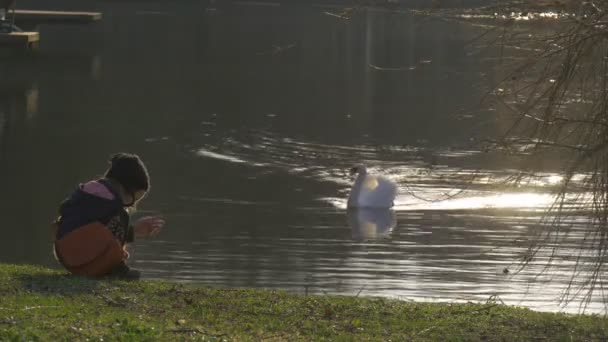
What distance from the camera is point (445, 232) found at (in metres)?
14.8

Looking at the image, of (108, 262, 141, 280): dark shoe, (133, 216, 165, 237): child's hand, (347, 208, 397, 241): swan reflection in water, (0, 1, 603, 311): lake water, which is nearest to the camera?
(133, 216, 165, 237): child's hand

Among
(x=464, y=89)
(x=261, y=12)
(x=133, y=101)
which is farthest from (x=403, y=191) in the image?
(x=261, y=12)

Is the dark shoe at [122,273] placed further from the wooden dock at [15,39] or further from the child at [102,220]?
the wooden dock at [15,39]

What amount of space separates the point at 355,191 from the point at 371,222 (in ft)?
2.47

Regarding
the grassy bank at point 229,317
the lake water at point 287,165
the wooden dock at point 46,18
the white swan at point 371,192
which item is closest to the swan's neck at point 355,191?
the white swan at point 371,192

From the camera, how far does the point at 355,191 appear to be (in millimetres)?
16031

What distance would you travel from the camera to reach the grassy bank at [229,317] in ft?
23.2

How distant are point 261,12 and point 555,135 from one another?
73.5m

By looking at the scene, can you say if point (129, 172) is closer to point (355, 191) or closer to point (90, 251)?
point (90, 251)

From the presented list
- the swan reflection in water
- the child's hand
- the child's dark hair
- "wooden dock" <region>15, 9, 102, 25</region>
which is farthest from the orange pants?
"wooden dock" <region>15, 9, 102, 25</region>

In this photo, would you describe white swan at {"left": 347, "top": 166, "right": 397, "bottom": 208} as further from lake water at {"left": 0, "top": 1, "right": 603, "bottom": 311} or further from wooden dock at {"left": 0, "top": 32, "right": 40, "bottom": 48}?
wooden dock at {"left": 0, "top": 32, "right": 40, "bottom": 48}

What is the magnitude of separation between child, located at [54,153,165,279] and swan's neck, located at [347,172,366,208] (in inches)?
287

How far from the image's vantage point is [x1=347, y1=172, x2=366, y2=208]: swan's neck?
15.9m

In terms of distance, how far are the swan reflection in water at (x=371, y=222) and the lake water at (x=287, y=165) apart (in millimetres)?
39
